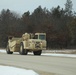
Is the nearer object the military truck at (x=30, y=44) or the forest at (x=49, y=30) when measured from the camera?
the military truck at (x=30, y=44)

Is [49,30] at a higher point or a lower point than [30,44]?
higher

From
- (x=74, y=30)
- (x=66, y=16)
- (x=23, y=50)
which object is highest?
(x=66, y=16)

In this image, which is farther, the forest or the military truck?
the forest

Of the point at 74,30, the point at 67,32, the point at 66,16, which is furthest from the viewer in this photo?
the point at 66,16

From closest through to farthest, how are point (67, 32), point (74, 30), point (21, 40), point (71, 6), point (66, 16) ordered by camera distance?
1. point (21, 40)
2. point (74, 30)
3. point (67, 32)
4. point (66, 16)
5. point (71, 6)

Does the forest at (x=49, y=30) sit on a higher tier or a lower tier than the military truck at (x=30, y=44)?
higher

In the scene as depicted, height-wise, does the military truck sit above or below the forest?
below

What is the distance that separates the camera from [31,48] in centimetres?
4119

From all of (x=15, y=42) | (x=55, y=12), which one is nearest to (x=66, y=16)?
(x=55, y=12)

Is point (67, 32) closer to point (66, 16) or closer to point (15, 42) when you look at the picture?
point (66, 16)

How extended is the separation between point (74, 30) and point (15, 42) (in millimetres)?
44061

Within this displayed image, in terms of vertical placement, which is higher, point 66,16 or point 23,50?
point 66,16

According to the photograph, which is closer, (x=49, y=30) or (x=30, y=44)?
(x=30, y=44)

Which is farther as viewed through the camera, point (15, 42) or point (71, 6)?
point (71, 6)
